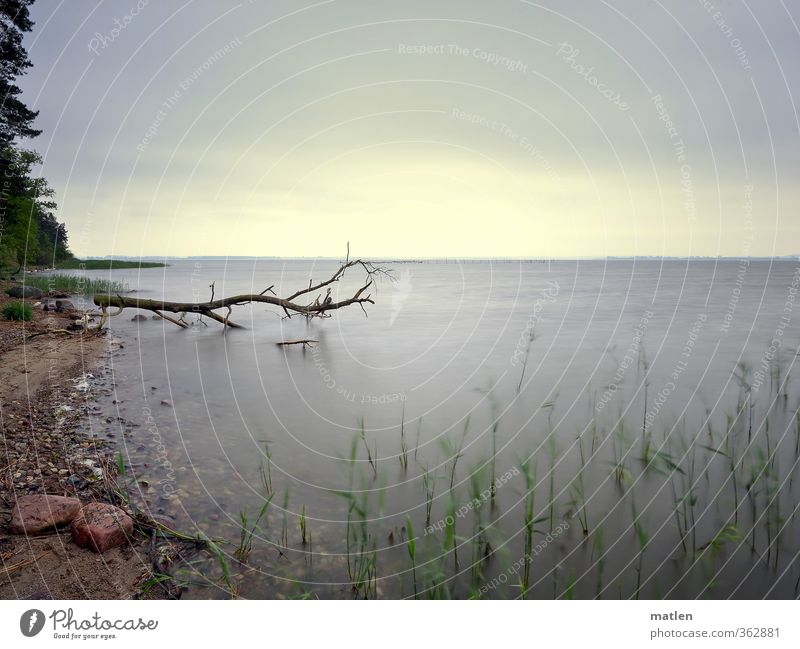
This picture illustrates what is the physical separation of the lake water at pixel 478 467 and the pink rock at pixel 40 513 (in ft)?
2.72

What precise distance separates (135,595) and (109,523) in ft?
2.60

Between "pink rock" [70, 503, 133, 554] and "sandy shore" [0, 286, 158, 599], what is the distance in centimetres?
8

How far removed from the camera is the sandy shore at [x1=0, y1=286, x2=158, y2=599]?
3891 millimetres

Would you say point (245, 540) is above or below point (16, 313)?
below

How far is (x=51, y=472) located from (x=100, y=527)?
184 centimetres

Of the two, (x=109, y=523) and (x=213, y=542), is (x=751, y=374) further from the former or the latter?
(x=109, y=523)

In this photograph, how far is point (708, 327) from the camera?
18422 millimetres

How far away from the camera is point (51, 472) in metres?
5.53

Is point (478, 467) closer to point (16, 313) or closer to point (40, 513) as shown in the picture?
point (40, 513)

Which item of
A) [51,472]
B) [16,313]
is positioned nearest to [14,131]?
[16,313]

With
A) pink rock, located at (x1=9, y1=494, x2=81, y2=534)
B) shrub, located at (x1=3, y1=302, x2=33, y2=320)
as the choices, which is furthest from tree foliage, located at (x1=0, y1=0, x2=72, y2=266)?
pink rock, located at (x1=9, y1=494, x2=81, y2=534)

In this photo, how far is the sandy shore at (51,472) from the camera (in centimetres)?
389

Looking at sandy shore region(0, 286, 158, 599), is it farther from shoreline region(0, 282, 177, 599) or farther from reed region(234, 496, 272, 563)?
reed region(234, 496, 272, 563)

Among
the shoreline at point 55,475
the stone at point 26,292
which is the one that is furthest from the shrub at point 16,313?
the stone at point 26,292
